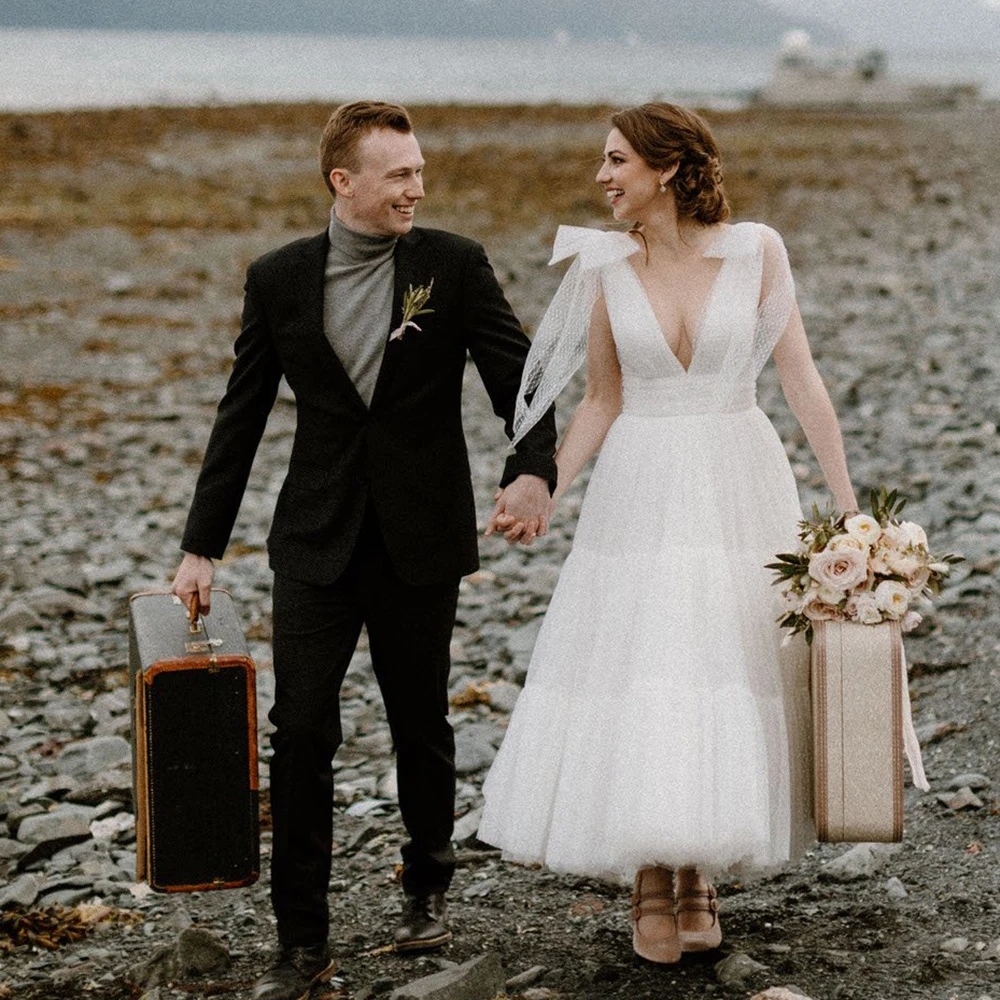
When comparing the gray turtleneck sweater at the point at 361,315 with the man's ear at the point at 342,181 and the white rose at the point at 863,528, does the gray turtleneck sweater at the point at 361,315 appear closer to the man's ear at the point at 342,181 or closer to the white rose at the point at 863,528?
the man's ear at the point at 342,181

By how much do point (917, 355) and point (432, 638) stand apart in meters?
10.7

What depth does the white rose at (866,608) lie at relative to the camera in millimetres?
4262

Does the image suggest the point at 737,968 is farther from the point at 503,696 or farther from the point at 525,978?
the point at 503,696

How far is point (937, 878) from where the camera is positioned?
513cm

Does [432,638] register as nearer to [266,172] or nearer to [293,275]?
[293,275]

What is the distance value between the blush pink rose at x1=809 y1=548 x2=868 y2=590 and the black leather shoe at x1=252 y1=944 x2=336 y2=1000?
1.75 m

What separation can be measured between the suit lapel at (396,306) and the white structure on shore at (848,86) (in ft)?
225

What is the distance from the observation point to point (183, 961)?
4828mm

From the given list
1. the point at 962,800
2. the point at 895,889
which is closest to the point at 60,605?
the point at 962,800

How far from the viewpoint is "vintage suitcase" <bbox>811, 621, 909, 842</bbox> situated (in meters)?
4.23

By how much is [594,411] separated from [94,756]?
3.19 meters

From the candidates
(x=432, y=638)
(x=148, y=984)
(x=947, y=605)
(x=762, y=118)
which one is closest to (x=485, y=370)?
(x=432, y=638)

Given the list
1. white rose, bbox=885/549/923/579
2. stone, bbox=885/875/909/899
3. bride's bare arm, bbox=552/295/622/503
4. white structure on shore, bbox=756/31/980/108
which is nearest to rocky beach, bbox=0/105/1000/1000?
stone, bbox=885/875/909/899

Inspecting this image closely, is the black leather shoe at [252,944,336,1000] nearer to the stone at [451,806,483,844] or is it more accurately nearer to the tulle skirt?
the tulle skirt
